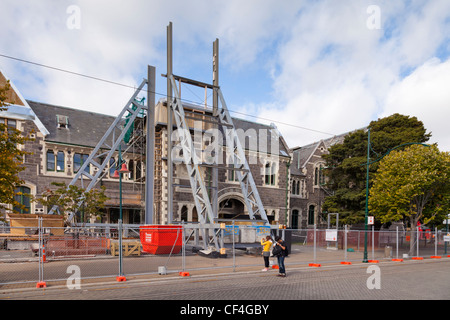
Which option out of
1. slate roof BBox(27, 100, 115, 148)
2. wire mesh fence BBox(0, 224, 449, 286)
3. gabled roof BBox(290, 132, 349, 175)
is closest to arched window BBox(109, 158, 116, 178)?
slate roof BBox(27, 100, 115, 148)

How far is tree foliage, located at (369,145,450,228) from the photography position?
67.1 feet

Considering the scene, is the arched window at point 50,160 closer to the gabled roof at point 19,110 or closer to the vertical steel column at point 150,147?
the gabled roof at point 19,110

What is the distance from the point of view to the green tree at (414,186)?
20.5 m

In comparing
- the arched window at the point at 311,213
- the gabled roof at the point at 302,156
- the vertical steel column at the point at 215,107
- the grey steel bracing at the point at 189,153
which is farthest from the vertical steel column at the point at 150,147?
the arched window at the point at 311,213

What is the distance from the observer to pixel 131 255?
16.8 meters

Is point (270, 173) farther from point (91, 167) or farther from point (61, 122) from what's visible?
point (61, 122)

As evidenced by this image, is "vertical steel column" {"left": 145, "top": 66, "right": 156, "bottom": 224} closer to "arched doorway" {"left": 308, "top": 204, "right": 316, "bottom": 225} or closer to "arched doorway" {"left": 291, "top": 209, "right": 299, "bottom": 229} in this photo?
"arched doorway" {"left": 291, "top": 209, "right": 299, "bottom": 229}

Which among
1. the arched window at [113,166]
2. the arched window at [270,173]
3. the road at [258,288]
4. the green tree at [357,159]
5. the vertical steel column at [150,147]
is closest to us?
the road at [258,288]

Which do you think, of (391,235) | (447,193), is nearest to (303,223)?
(391,235)

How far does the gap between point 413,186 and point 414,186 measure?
259 millimetres

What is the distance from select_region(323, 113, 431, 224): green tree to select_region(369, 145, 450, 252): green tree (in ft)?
16.0

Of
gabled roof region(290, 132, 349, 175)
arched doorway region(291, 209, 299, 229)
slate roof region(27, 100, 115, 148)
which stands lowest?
arched doorway region(291, 209, 299, 229)

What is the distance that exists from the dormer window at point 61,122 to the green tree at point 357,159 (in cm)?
2421

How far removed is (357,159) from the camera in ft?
93.6
